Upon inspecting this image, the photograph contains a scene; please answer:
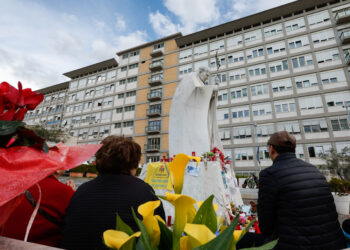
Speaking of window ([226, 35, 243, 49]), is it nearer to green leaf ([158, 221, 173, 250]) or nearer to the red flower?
the red flower

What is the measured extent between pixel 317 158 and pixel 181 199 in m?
24.2

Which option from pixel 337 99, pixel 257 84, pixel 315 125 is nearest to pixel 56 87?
pixel 257 84

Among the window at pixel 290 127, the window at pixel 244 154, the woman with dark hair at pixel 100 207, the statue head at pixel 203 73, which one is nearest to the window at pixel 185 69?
the window at pixel 244 154

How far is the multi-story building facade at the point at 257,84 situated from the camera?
2036 centimetres

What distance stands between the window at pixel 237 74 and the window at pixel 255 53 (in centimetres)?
214

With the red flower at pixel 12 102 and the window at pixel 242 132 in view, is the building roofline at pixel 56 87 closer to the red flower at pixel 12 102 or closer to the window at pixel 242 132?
the window at pixel 242 132

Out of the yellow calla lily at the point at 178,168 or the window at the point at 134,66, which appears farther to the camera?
the window at the point at 134,66

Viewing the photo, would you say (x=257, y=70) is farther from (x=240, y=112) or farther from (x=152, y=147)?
(x=152, y=147)

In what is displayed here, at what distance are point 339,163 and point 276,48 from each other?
15.7 metres

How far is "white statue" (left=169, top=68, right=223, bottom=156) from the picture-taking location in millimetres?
5582

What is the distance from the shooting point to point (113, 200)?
3.82ft

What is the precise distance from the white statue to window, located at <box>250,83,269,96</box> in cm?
1986

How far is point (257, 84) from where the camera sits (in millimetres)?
23797

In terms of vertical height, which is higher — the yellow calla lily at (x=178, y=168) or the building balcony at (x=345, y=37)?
the building balcony at (x=345, y=37)
